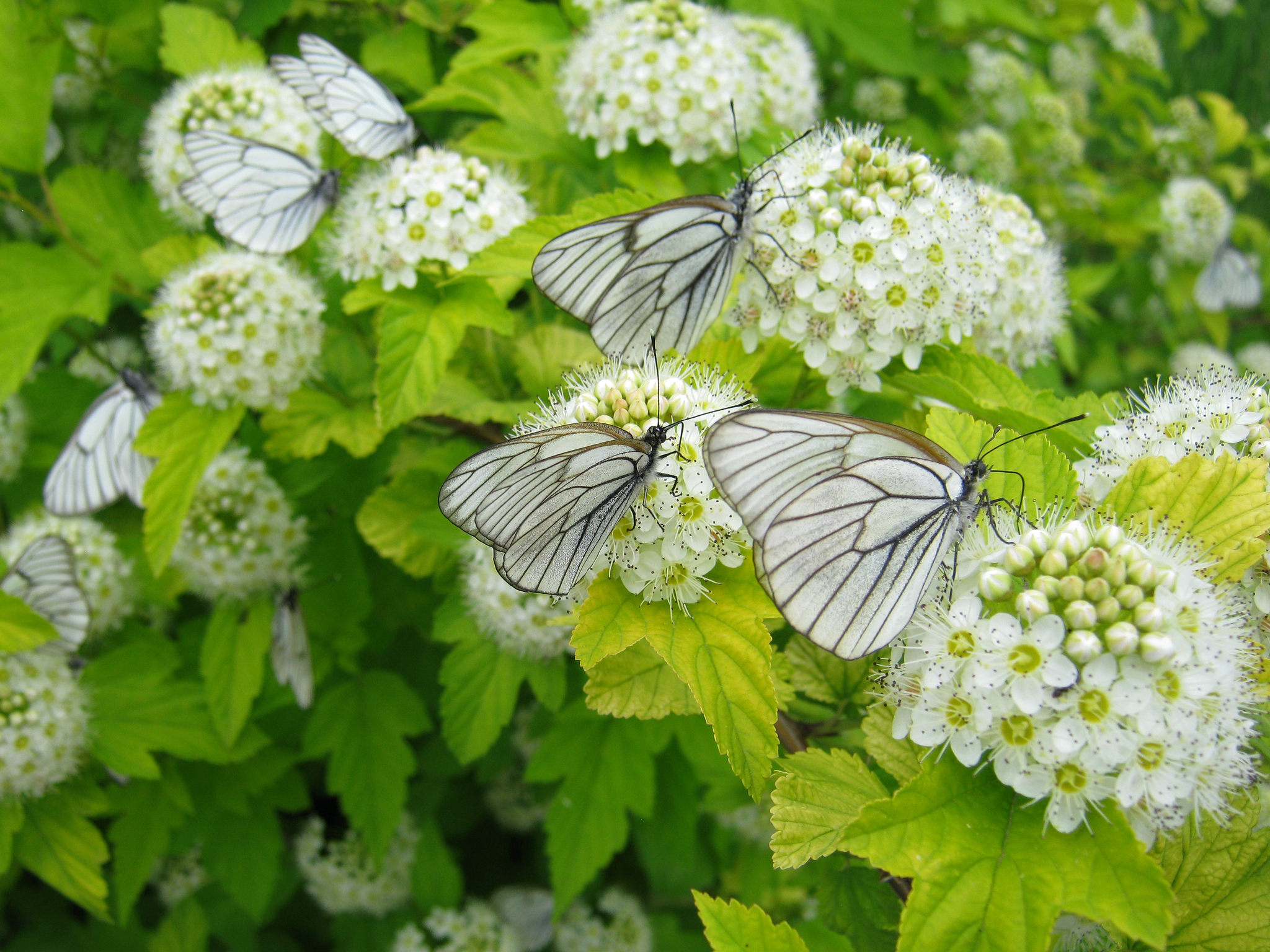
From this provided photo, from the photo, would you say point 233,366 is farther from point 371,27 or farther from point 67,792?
point 371,27

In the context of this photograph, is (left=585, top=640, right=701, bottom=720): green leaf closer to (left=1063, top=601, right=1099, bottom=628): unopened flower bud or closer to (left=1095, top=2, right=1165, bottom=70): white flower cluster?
(left=1063, top=601, right=1099, bottom=628): unopened flower bud

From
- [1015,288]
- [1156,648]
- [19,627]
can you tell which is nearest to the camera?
[1156,648]

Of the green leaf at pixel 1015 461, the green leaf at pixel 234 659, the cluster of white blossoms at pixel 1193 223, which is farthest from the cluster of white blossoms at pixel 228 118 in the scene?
the cluster of white blossoms at pixel 1193 223

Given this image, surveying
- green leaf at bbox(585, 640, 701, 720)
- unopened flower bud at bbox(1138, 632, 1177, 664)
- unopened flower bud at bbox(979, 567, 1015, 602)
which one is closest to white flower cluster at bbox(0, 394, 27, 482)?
green leaf at bbox(585, 640, 701, 720)

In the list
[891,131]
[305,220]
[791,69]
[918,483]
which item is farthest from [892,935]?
[891,131]

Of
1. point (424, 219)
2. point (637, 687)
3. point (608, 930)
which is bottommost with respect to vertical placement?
point (608, 930)

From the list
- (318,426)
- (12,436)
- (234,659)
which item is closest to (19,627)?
(234,659)

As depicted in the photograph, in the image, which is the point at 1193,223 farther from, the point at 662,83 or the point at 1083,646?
the point at 1083,646
